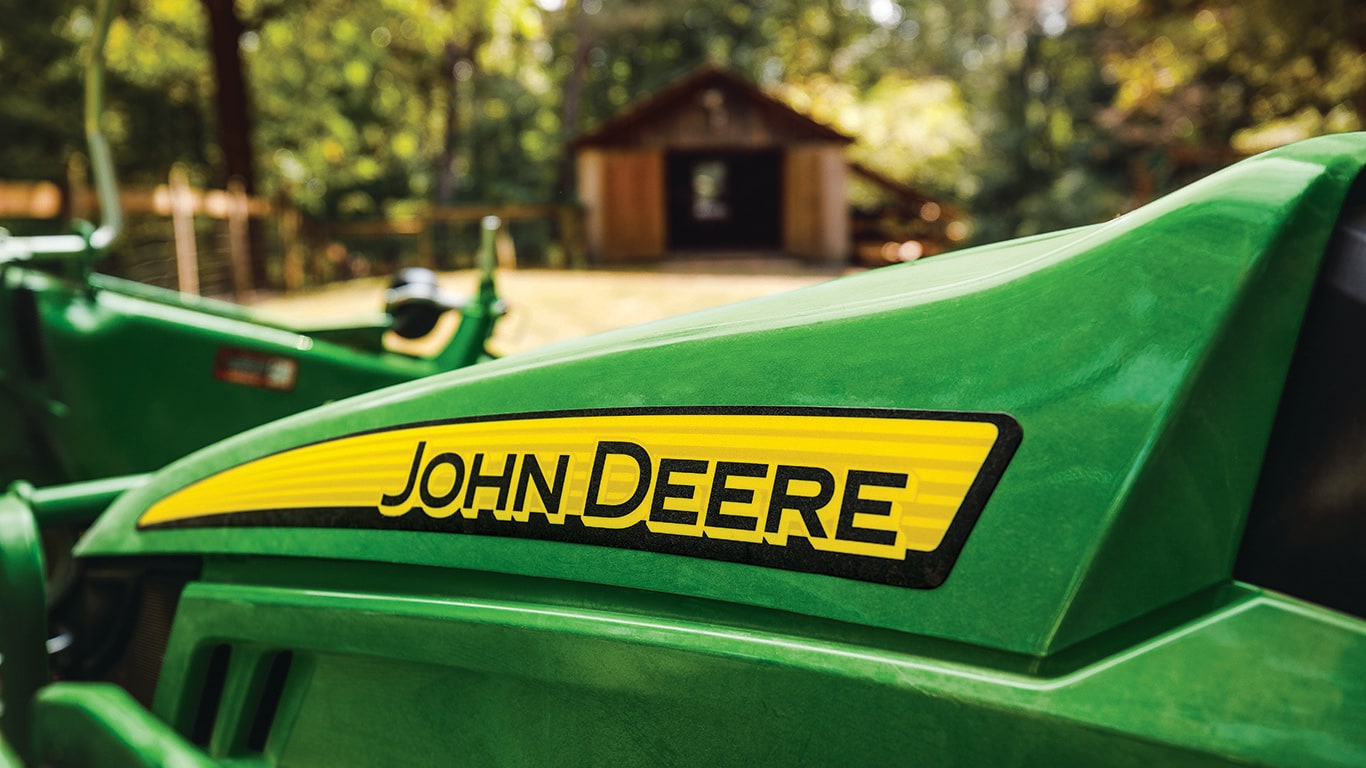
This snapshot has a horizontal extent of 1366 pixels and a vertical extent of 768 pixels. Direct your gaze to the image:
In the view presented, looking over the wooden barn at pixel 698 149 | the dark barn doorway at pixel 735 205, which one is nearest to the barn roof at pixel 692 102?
the wooden barn at pixel 698 149

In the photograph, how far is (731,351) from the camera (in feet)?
3.67

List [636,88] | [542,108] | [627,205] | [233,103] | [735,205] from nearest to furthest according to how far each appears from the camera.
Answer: [233,103] → [627,205] → [735,205] → [636,88] → [542,108]

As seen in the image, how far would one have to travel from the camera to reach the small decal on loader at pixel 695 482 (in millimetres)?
929

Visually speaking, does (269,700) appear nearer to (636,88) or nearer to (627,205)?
(627,205)

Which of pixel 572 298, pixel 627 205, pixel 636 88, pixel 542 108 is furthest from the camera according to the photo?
pixel 542 108

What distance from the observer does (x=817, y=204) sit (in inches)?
907

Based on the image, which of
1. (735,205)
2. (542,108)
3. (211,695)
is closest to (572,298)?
(211,695)

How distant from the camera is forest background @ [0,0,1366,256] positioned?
61.5 feet

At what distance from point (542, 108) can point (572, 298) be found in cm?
3261

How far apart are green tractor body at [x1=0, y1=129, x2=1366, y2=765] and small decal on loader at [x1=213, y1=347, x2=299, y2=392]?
74.8 inches

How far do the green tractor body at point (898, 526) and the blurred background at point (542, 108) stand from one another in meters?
9.06

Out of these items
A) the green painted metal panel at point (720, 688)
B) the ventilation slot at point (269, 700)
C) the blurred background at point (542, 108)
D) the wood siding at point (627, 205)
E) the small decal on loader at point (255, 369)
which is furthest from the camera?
the wood siding at point (627, 205)

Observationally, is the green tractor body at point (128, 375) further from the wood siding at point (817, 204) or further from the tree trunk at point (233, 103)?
the wood siding at point (817, 204)

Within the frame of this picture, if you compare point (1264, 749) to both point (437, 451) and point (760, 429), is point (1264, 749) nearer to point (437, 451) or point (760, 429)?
point (760, 429)
